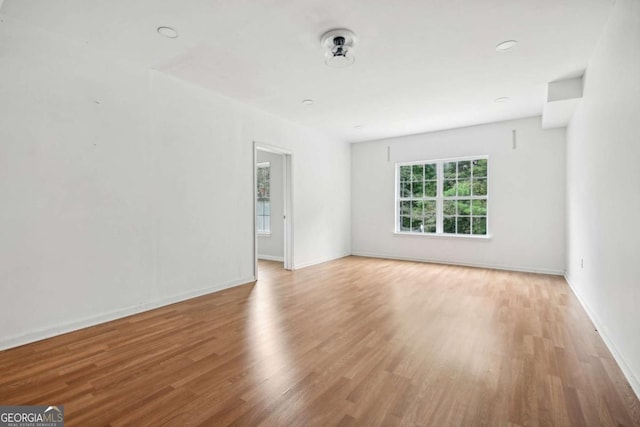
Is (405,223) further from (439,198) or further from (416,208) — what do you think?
(439,198)

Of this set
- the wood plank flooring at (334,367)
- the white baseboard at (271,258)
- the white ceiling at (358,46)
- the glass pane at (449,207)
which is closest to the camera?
the wood plank flooring at (334,367)

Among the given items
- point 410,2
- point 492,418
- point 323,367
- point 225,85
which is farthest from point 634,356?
point 225,85

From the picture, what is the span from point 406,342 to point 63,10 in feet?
12.7

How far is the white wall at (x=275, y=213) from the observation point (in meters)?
7.11

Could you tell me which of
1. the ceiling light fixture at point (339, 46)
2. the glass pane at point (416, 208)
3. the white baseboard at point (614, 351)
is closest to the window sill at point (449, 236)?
the glass pane at point (416, 208)

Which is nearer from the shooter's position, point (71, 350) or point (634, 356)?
point (634, 356)

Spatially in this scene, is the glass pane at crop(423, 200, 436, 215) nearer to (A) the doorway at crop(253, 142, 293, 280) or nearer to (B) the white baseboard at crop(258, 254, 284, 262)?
(A) the doorway at crop(253, 142, 293, 280)

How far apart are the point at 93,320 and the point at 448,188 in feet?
19.9

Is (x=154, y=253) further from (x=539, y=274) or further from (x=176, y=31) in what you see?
(x=539, y=274)

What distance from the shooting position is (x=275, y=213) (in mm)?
7246

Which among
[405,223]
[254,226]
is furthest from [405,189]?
[254,226]

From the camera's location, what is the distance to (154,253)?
142 inches

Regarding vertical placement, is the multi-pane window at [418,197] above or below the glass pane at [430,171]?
below

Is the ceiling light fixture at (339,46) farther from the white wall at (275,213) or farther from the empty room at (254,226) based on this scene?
the white wall at (275,213)
